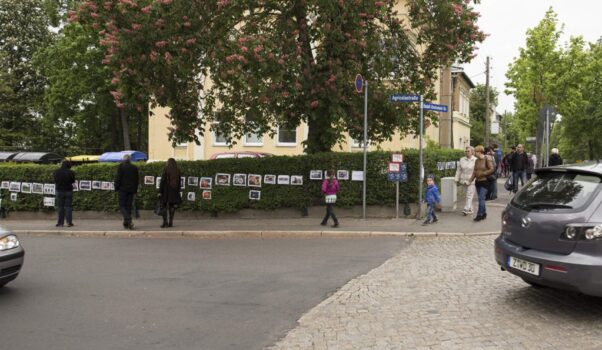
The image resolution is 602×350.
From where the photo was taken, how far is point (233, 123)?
16172 mm

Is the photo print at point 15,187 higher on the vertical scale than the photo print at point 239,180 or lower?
lower

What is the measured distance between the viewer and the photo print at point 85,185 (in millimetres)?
17984

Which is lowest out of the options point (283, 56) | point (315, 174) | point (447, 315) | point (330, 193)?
point (447, 315)

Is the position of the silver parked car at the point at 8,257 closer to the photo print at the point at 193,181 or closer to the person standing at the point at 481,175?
the photo print at the point at 193,181

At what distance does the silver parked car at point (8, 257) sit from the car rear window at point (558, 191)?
6.39 metres

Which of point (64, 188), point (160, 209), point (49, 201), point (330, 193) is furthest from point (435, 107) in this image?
point (49, 201)

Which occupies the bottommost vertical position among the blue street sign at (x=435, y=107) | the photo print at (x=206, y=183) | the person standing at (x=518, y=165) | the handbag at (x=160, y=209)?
the handbag at (x=160, y=209)

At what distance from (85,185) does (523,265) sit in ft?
50.9

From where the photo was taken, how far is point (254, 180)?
51.1ft

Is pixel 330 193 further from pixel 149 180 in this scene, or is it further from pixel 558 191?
pixel 558 191

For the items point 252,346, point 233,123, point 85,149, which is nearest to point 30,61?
point 85,149

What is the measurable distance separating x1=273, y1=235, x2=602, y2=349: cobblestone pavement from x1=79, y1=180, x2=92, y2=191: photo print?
12.7 metres

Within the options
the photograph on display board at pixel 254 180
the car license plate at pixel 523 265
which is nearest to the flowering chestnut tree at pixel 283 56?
the photograph on display board at pixel 254 180

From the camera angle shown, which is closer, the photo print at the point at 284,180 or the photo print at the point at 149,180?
the photo print at the point at 284,180
